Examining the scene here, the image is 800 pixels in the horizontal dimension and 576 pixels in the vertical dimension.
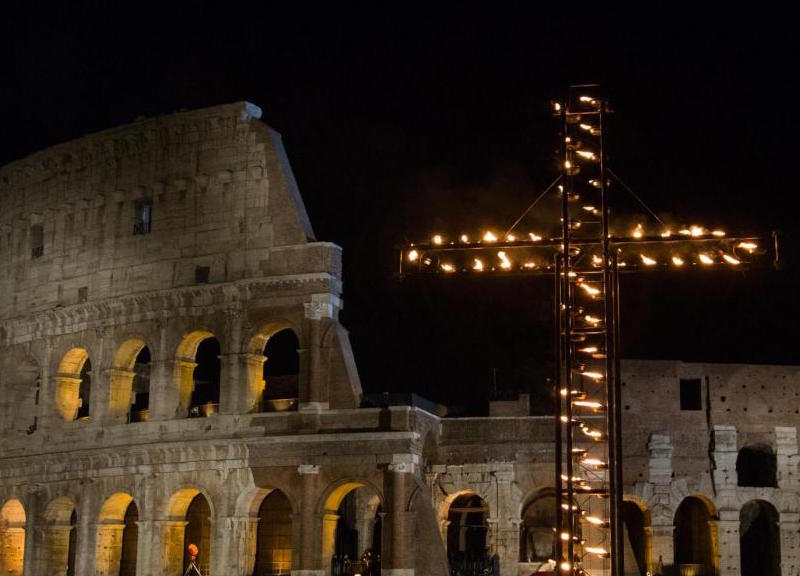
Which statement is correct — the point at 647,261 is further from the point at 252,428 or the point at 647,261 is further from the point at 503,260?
the point at 252,428

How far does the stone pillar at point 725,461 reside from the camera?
31875mm

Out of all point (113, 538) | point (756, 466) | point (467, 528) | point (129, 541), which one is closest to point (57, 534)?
point (129, 541)

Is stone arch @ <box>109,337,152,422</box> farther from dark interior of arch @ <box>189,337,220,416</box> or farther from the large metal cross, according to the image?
the large metal cross

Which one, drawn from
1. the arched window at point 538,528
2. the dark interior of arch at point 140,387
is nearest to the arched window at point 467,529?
the arched window at point 538,528

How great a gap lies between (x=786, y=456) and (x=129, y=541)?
1681cm

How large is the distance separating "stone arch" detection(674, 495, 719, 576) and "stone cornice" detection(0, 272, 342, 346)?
37.6 ft

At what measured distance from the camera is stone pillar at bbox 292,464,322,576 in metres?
28.4

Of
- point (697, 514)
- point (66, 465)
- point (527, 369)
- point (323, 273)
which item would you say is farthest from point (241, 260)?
point (697, 514)

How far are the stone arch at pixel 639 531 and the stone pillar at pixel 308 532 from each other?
25.4 ft

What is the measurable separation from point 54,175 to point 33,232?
5.59ft

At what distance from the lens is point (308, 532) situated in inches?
1123

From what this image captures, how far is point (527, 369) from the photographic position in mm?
36188

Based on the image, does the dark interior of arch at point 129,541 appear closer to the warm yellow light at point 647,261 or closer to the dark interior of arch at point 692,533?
the dark interior of arch at point 692,533

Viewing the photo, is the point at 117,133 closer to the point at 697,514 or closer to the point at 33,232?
the point at 33,232
